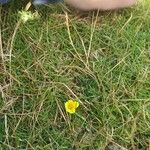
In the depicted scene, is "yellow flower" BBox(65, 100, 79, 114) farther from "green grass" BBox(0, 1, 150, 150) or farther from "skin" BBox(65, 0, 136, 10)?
"skin" BBox(65, 0, 136, 10)

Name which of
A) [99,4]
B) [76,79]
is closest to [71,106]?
[76,79]

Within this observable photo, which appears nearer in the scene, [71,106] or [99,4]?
[71,106]

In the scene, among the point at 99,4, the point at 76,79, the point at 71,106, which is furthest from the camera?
the point at 99,4

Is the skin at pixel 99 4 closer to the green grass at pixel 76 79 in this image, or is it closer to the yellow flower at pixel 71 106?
the green grass at pixel 76 79

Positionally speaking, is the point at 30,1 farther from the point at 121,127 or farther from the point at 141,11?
the point at 121,127

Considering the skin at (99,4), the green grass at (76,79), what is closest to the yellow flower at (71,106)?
the green grass at (76,79)

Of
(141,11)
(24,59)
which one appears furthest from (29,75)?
(141,11)

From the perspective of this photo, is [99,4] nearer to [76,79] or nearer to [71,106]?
[76,79]
